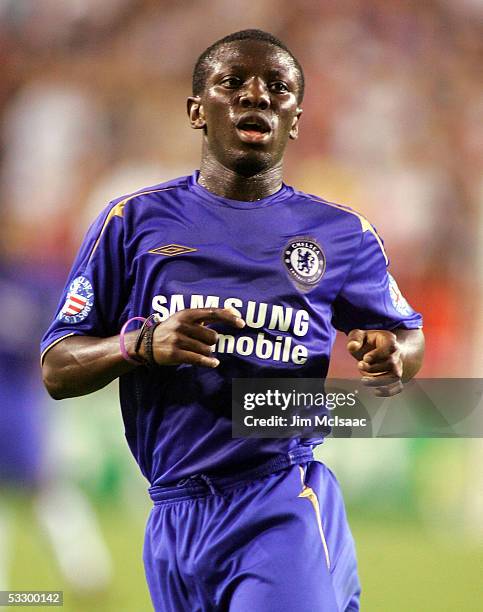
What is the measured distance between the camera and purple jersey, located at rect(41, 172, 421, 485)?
2.08 meters

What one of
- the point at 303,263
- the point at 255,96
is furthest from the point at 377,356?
the point at 255,96

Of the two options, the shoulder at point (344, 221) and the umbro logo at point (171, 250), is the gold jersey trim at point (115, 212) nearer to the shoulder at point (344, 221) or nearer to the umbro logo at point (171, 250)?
the umbro logo at point (171, 250)

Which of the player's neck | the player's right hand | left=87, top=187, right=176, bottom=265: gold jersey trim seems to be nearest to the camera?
the player's right hand

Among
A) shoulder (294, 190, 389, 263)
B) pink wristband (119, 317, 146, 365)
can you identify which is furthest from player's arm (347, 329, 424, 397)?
pink wristband (119, 317, 146, 365)

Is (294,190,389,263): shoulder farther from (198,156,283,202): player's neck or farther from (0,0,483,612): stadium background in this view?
(0,0,483,612): stadium background

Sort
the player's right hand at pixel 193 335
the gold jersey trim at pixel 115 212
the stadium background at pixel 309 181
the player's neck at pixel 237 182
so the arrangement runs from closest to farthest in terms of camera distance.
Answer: the player's right hand at pixel 193 335, the gold jersey trim at pixel 115 212, the player's neck at pixel 237 182, the stadium background at pixel 309 181

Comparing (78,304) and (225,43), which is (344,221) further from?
(78,304)

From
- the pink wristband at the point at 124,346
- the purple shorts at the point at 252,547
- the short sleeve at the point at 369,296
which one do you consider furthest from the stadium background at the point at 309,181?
the pink wristband at the point at 124,346

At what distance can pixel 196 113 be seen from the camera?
2.34 metres

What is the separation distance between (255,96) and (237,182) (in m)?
0.19

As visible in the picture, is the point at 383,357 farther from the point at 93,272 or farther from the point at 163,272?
the point at 93,272

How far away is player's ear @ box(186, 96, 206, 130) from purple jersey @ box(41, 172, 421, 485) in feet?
0.54

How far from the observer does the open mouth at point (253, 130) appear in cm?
220

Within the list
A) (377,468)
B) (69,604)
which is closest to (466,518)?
(377,468)
